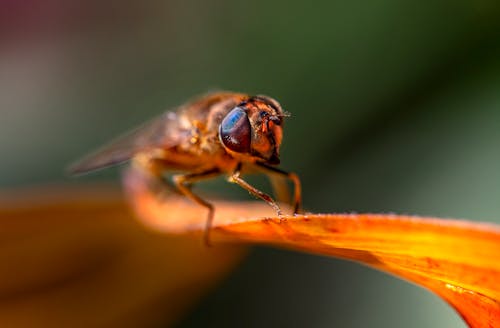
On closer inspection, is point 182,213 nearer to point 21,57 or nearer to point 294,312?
point 294,312

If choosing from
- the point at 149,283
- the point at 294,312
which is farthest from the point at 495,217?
the point at 149,283

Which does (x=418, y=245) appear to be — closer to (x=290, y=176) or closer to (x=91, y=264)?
(x=290, y=176)

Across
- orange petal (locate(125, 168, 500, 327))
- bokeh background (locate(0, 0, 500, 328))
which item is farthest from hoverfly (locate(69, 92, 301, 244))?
bokeh background (locate(0, 0, 500, 328))

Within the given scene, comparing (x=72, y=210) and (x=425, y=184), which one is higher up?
(x=425, y=184)

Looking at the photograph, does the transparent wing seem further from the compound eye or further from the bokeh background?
the bokeh background

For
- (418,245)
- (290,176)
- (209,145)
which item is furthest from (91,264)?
(418,245)

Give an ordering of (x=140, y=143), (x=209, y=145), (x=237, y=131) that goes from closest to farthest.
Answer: (x=237, y=131)
(x=209, y=145)
(x=140, y=143)

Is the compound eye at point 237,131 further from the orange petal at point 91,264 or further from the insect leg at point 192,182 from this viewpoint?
the orange petal at point 91,264
